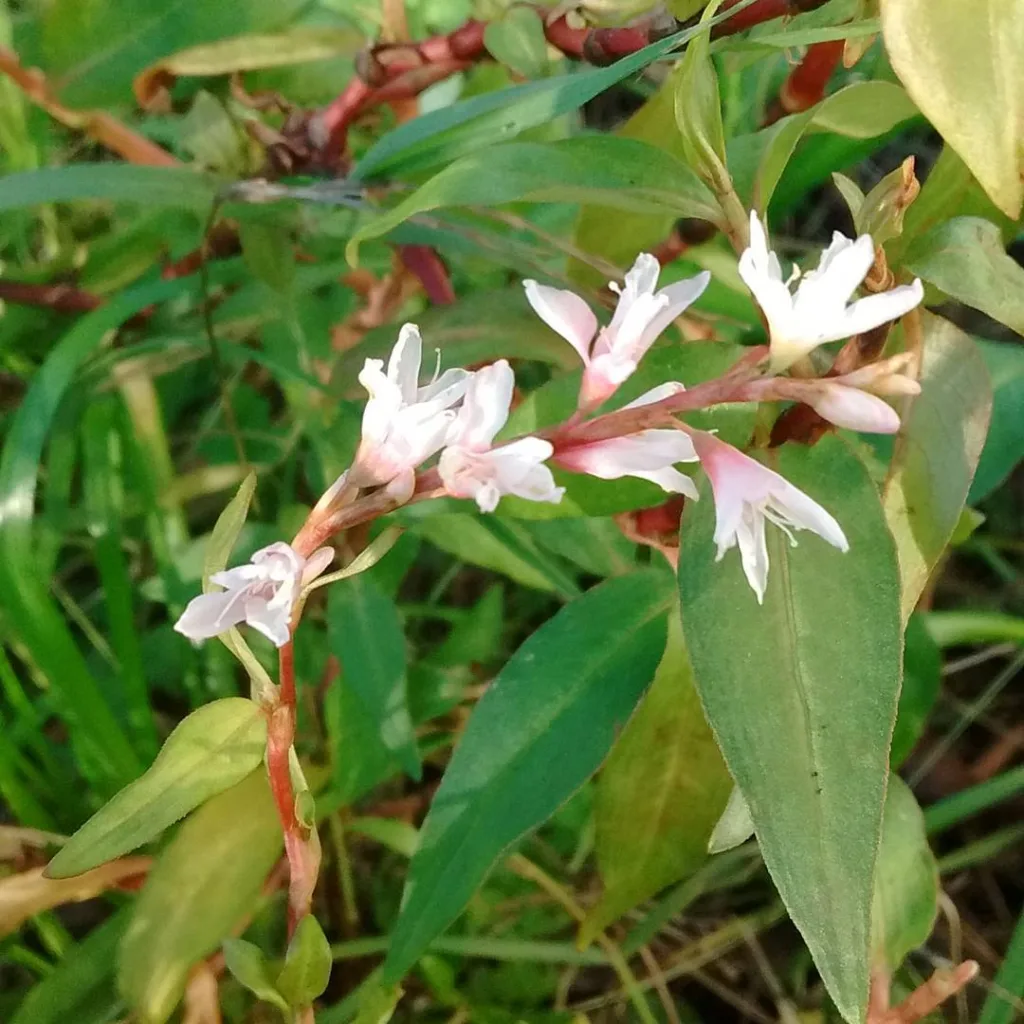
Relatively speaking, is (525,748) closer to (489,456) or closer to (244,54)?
(489,456)

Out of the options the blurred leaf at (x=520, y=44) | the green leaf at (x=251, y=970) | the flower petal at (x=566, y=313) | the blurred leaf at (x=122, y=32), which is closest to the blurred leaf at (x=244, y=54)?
the blurred leaf at (x=122, y=32)

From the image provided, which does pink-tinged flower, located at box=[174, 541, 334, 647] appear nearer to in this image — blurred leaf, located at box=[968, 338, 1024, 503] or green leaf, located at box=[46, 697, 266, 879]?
green leaf, located at box=[46, 697, 266, 879]

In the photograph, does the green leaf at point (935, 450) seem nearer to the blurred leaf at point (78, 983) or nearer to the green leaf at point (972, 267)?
the green leaf at point (972, 267)

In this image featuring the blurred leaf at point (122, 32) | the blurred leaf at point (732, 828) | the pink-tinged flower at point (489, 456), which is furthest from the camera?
the blurred leaf at point (122, 32)

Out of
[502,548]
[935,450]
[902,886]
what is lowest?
[902,886]

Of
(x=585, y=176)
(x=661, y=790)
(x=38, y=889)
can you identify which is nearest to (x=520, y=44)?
(x=585, y=176)

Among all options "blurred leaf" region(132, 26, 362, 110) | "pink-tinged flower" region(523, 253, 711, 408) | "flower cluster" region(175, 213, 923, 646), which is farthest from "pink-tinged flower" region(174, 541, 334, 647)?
"blurred leaf" region(132, 26, 362, 110)
